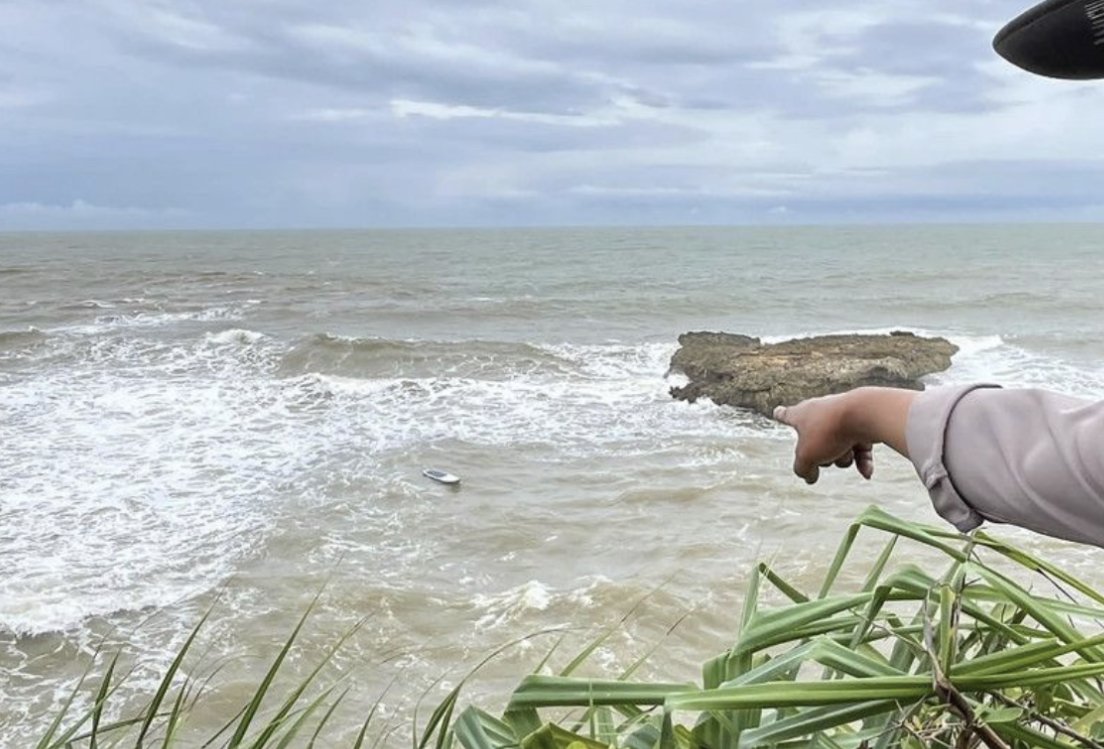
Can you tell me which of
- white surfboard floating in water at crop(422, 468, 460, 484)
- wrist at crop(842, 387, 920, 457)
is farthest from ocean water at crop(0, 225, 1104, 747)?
wrist at crop(842, 387, 920, 457)

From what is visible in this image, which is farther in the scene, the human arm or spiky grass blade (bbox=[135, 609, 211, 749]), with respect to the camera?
spiky grass blade (bbox=[135, 609, 211, 749])

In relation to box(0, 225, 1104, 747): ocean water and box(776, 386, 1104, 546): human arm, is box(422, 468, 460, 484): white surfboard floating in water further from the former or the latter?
box(776, 386, 1104, 546): human arm

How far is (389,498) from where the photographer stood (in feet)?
34.0

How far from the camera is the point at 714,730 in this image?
41.0 inches

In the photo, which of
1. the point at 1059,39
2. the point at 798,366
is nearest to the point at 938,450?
the point at 1059,39

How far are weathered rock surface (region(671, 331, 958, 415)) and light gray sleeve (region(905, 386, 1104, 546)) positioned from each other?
12.7m

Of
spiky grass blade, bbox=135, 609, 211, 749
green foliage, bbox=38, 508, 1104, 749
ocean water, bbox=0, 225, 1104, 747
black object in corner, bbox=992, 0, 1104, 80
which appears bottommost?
ocean water, bbox=0, 225, 1104, 747


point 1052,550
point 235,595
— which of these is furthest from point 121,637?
point 1052,550

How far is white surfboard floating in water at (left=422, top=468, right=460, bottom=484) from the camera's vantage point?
10.8 metres

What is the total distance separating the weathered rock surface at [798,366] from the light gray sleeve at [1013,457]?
12739 millimetres

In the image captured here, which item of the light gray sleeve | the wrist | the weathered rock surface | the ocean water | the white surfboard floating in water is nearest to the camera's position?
the light gray sleeve

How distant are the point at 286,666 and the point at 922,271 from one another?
47915 mm

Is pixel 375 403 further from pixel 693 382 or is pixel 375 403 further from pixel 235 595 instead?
pixel 235 595

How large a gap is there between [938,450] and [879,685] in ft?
0.73
